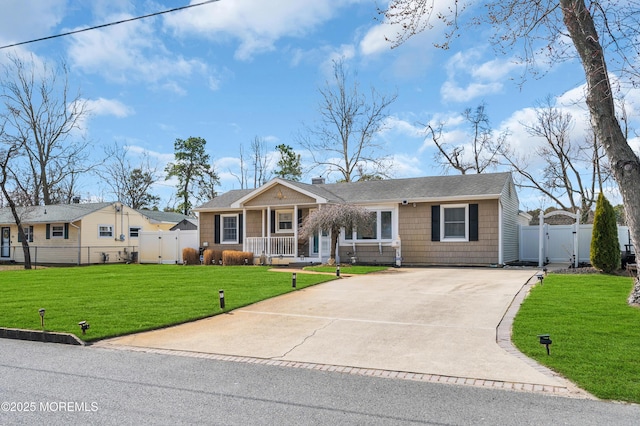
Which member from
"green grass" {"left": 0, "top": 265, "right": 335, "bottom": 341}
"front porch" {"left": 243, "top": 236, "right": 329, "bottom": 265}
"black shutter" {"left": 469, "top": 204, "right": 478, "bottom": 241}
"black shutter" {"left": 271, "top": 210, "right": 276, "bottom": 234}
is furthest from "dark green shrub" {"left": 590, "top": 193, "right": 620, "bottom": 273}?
"black shutter" {"left": 271, "top": 210, "right": 276, "bottom": 234}

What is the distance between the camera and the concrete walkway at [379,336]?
5.64 metres

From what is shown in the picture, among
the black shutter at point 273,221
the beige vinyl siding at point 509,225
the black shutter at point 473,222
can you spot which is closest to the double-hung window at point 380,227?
the black shutter at point 473,222

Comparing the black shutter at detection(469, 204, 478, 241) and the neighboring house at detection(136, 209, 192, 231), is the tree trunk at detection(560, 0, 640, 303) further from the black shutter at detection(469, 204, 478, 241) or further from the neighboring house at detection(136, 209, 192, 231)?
the neighboring house at detection(136, 209, 192, 231)

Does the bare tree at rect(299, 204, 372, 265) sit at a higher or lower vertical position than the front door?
higher

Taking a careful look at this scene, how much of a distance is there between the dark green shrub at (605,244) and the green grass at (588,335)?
4.25 meters

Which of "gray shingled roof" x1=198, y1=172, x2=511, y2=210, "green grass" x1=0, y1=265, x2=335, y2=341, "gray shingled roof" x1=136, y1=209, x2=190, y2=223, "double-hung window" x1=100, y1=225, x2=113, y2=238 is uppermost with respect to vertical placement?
"gray shingled roof" x1=198, y1=172, x2=511, y2=210

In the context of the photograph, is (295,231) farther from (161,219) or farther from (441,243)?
(161,219)

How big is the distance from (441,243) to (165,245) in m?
14.8

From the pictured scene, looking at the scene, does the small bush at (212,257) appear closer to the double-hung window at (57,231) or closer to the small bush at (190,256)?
the small bush at (190,256)

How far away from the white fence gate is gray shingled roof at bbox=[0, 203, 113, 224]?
15.6 feet

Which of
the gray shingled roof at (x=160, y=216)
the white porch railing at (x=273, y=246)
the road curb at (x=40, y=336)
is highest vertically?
the gray shingled roof at (x=160, y=216)

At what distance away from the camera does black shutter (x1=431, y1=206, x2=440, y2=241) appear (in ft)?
63.0

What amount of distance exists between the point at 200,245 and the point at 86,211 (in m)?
9.33

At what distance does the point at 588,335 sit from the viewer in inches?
262
